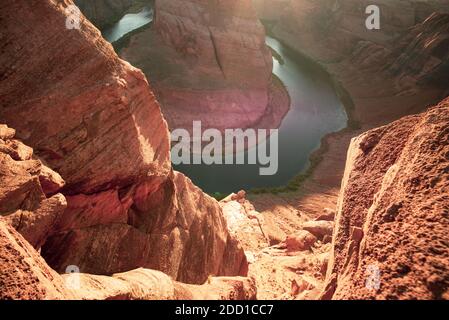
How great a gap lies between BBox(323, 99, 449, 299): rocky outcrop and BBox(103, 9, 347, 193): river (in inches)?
1239

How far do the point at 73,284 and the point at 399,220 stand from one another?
19.2ft

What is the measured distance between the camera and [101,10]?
81062 mm

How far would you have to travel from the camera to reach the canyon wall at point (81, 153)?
8602mm

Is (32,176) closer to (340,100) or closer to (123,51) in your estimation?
(123,51)

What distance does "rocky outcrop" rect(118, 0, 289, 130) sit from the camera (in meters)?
50.0

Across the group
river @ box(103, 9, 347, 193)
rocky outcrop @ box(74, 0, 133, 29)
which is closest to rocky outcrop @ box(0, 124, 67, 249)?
river @ box(103, 9, 347, 193)

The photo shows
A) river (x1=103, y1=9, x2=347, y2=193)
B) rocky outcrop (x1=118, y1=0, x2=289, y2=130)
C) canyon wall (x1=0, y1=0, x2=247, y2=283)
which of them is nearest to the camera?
canyon wall (x1=0, y1=0, x2=247, y2=283)

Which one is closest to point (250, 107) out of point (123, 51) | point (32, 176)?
point (123, 51)

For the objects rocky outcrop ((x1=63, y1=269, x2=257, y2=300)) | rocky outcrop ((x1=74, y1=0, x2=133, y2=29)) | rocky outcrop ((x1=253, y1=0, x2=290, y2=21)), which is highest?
rocky outcrop ((x1=253, y1=0, x2=290, y2=21))

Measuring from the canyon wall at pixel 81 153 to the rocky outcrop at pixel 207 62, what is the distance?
3575cm

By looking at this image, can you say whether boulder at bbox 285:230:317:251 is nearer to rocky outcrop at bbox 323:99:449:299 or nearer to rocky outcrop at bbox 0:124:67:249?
rocky outcrop at bbox 323:99:449:299

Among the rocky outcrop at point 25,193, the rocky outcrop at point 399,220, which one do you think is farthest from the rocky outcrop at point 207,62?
the rocky outcrop at point 399,220

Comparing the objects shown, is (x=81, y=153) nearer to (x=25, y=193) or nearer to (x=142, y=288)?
(x=25, y=193)
